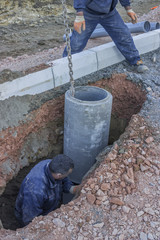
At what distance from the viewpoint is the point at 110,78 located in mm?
4637

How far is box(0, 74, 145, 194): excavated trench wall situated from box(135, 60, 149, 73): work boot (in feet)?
1.11

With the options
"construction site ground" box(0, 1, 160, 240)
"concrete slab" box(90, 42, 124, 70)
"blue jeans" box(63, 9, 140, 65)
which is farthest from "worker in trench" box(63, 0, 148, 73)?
"construction site ground" box(0, 1, 160, 240)

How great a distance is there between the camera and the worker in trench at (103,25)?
393 cm

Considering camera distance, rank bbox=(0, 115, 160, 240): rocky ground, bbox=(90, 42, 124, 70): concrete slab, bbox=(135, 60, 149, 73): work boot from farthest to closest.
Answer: bbox=(135, 60, 149, 73): work boot, bbox=(90, 42, 124, 70): concrete slab, bbox=(0, 115, 160, 240): rocky ground

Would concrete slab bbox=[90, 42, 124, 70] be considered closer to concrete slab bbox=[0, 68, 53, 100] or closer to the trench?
the trench

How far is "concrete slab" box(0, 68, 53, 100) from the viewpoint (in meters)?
3.55

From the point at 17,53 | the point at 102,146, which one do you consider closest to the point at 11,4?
the point at 17,53

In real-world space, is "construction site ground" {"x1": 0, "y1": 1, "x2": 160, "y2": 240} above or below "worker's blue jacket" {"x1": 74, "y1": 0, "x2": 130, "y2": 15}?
below

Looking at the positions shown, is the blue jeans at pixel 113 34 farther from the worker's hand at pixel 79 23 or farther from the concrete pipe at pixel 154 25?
the concrete pipe at pixel 154 25

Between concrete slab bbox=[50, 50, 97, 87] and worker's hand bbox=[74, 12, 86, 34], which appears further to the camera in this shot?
concrete slab bbox=[50, 50, 97, 87]

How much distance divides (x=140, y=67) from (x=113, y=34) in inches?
30.7

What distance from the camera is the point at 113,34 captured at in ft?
15.0

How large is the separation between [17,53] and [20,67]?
5.42 ft

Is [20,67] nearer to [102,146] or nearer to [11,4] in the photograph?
[102,146]
